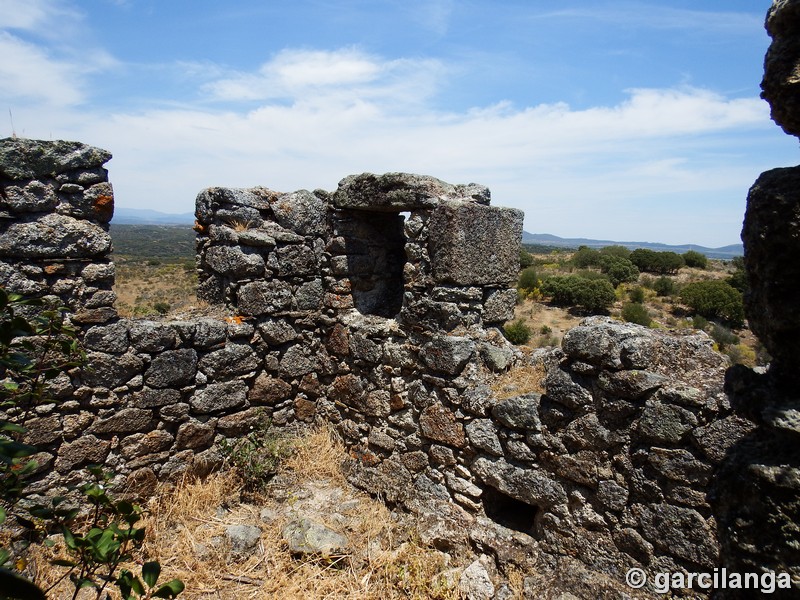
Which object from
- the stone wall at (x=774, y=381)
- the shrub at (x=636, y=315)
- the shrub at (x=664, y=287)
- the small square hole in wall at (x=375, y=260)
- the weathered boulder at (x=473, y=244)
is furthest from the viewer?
the shrub at (x=664, y=287)

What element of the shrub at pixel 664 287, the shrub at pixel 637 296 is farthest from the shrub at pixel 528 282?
the shrub at pixel 664 287

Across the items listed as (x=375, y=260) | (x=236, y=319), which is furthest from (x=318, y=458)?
(x=375, y=260)

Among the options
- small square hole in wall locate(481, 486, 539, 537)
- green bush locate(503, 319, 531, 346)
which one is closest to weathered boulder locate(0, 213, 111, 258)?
small square hole in wall locate(481, 486, 539, 537)

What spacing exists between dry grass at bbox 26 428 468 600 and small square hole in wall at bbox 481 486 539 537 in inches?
20.7

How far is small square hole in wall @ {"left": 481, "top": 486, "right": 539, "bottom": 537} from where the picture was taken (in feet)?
13.4

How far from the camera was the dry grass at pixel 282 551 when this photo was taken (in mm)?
3689

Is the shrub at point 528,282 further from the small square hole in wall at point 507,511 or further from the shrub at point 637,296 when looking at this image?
the small square hole in wall at point 507,511

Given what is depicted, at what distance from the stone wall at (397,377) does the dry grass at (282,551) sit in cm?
25

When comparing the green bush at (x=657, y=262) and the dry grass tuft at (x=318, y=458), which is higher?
the green bush at (x=657, y=262)

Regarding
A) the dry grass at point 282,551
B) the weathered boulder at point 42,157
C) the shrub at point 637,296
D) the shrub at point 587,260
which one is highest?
the weathered boulder at point 42,157

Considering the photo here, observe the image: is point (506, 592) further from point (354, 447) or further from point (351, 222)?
point (351, 222)

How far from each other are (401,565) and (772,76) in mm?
3745

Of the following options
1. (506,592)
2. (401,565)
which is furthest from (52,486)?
(506,592)

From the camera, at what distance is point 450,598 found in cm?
361
